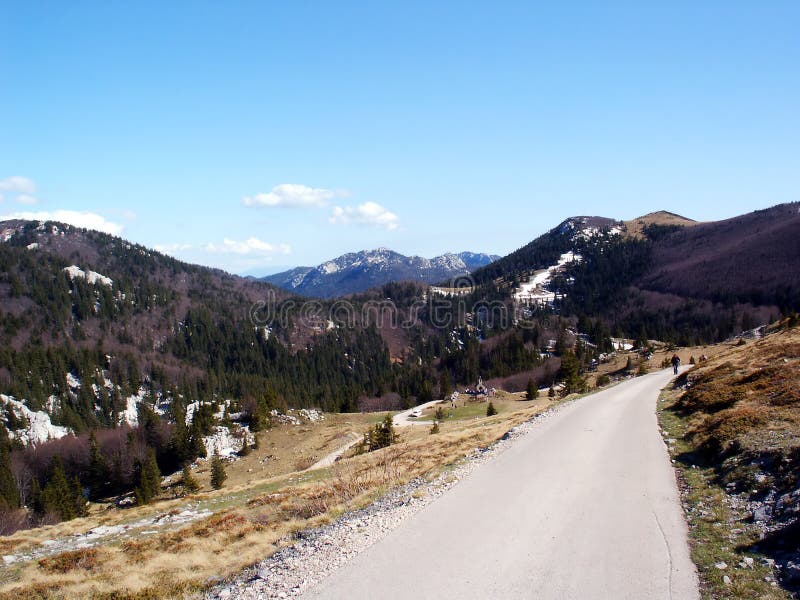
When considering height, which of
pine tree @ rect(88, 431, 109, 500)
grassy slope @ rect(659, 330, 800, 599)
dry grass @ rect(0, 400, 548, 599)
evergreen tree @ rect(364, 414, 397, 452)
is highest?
grassy slope @ rect(659, 330, 800, 599)

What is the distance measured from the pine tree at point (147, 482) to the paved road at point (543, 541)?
52.9m

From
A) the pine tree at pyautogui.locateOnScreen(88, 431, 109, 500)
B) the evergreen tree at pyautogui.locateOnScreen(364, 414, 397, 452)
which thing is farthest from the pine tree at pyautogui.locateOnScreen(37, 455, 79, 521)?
the evergreen tree at pyautogui.locateOnScreen(364, 414, 397, 452)

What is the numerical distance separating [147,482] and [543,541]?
59.5 metres

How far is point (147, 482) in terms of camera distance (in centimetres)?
5650

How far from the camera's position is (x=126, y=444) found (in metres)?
77.1

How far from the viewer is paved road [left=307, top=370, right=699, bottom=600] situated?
9.57 metres

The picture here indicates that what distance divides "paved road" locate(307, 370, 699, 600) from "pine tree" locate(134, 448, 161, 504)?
52.9 metres

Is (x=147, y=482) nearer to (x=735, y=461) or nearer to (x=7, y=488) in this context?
(x=7, y=488)

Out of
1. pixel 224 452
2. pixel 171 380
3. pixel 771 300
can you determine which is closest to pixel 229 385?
pixel 171 380

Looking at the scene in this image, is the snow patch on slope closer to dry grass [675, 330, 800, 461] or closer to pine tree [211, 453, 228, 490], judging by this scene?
pine tree [211, 453, 228, 490]

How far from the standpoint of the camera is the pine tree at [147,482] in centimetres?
5556

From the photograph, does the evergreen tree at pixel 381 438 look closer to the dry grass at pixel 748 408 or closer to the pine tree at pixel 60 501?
the dry grass at pixel 748 408

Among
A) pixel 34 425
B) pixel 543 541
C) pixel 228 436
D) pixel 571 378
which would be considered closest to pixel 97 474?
pixel 228 436

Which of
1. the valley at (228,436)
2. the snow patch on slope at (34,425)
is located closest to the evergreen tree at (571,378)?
the valley at (228,436)
